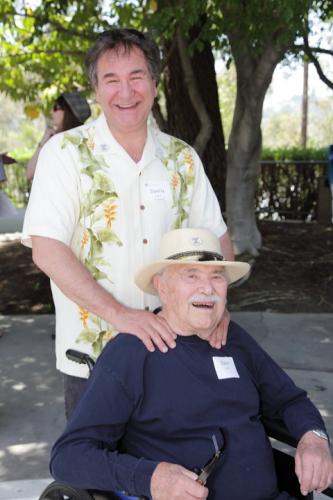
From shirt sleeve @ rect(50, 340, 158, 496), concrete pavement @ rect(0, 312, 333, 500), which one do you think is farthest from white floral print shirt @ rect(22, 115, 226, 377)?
concrete pavement @ rect(0, 312, 333, 500)

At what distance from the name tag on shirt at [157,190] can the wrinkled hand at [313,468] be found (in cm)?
96

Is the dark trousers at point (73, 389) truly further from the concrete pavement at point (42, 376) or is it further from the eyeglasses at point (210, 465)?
the concrete pavement at point (42, 376)

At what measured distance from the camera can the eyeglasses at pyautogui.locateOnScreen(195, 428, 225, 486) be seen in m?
2.04

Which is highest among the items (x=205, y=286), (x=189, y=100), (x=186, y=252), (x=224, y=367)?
(x=189, y=100)

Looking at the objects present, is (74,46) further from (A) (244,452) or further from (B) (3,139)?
(B) (3,139)

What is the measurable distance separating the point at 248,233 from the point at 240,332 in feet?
18.7

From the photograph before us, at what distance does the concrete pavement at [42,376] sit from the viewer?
376 cm

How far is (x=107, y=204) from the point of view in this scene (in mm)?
2490

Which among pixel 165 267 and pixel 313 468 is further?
pixel 165 267

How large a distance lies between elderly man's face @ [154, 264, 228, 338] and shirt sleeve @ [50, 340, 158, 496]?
0.26m

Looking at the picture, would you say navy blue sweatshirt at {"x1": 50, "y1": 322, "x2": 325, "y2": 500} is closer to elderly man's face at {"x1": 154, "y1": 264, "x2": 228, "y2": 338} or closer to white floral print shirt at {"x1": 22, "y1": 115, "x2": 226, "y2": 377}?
elderly man's face at {"x1": 154, "y1": 264, "x2": 228, "y2": 338}

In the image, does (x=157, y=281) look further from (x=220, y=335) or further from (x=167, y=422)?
(x=167, y=422)

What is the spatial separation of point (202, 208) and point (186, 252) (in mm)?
444

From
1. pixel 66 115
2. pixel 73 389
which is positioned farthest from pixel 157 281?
pixel 66 115
